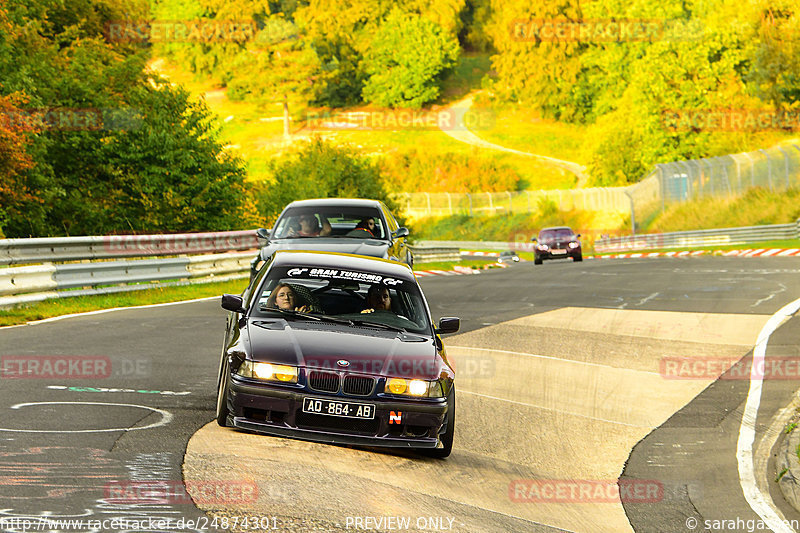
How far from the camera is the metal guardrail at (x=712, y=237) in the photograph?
48.2 m

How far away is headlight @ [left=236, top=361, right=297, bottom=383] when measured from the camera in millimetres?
7520

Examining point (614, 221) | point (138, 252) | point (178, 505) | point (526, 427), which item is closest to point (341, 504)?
point (178, 505)

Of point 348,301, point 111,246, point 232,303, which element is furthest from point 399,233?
point 232,303

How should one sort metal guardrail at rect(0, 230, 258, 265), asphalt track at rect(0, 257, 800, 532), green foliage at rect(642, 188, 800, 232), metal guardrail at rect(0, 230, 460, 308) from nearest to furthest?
asphalt track at rect(0, 257, 800, 532), metal guardrail at rect(0, 230, 460, 308), metal guardrail at rect(0, 230, 258, 265), green foliage at rect(642, 188, 800, 232)

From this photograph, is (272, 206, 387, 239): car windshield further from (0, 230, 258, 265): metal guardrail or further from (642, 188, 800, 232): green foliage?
(642, 188, 800, 232): green foliage

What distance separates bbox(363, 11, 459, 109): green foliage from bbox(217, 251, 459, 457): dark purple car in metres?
119

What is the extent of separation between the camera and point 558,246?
1575 inches

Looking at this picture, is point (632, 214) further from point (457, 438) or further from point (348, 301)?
point (457, 438)

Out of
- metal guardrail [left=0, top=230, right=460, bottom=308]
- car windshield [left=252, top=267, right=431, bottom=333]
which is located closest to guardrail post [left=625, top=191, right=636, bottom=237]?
metal guardrail [left=0, top=230, right=460, bottom=308]

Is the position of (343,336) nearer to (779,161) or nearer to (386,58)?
(779,161)

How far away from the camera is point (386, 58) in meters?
130

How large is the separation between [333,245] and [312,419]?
8.06 metres

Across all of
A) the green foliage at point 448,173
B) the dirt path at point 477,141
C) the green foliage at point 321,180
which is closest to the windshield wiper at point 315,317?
the green foliage at point 321,180

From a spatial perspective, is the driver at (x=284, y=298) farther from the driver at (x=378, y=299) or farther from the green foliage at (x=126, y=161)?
the green foliage at (x=126, y=161)
